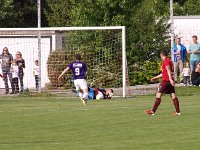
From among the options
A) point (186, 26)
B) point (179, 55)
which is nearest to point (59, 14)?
point (186, 26)

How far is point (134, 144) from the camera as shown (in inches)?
667

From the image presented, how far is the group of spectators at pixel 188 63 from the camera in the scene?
38.1m

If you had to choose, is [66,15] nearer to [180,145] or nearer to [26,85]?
[26,85]

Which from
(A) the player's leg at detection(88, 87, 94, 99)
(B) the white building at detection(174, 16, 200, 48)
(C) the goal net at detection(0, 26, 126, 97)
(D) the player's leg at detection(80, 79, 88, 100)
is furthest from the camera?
(B) the white building at detection(174, 16, 200, 48)

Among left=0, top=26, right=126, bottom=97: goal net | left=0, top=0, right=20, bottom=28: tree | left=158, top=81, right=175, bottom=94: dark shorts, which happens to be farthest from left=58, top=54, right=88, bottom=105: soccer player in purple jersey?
left=0, top=0, right=20, bottom=28: tree

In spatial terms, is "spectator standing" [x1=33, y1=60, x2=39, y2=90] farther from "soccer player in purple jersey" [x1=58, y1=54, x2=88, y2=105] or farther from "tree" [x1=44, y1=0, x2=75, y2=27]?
"tree" [x1=44, y1=0, x2=75, y2=27]

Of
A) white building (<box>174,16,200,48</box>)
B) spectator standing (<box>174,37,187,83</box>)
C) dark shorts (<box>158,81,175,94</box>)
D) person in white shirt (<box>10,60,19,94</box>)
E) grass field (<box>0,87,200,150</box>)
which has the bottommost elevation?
grass field (<box>0,87,200,150</box>)

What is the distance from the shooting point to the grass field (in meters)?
17.0

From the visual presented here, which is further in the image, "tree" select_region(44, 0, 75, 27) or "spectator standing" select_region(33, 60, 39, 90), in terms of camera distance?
"tree" select_region(44, 0, 75, 27)

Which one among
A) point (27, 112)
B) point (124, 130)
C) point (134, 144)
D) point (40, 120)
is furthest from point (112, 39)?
point (134, 144)

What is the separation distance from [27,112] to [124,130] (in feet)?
23.1

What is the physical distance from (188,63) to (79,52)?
5.14 metres

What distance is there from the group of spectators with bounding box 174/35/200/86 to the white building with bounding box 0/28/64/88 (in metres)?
5.18

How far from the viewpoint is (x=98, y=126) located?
68.7 feet
